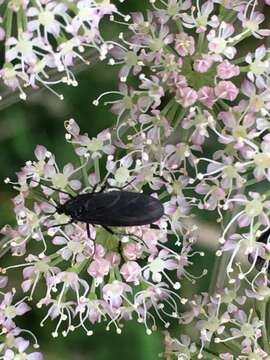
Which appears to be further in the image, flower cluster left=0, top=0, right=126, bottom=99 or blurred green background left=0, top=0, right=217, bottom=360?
blurred green background left=0, top=0, right=217, bottom=360

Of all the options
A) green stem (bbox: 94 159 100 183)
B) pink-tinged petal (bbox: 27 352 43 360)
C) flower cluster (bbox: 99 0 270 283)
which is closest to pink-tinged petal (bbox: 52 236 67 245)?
green stem (bbox: 94 159 100 183)

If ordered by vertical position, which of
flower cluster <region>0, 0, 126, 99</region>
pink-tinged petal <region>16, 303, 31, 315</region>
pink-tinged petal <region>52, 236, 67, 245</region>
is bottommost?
pink-tinged petal <region>16, 303, 31, 315</region>

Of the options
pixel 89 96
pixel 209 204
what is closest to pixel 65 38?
pixel 209 204

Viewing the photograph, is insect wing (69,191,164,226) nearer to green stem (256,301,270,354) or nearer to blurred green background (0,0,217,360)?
green stem (256,301,270,354)

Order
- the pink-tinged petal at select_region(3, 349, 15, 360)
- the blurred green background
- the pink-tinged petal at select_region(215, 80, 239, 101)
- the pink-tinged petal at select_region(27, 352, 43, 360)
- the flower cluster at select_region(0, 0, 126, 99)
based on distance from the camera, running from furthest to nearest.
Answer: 1. the blurred green background
2. the pink-tinged petal at select_region(27, 352, 43, 360)
3. the pink-tinged petal at select_region(3, 349, 15, 360)
4. the pink-tinged petal at select_region(215, 80, 239, 101)
5. the flower cluster at select_region(0, 0, 126, 99)

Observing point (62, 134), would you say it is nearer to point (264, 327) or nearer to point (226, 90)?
point (226, 90)

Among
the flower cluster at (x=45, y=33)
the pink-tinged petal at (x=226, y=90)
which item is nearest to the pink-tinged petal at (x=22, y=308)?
the flower cluster at (x=45, y=33)

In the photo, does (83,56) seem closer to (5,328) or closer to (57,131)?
(57,131)

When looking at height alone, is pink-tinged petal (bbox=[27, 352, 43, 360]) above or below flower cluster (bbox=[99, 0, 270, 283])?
below

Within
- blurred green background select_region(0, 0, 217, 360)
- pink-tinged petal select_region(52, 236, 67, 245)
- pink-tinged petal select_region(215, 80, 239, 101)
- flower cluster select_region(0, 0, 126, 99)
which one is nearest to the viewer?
flower cluster select_region(0, 0, 126, 99)
